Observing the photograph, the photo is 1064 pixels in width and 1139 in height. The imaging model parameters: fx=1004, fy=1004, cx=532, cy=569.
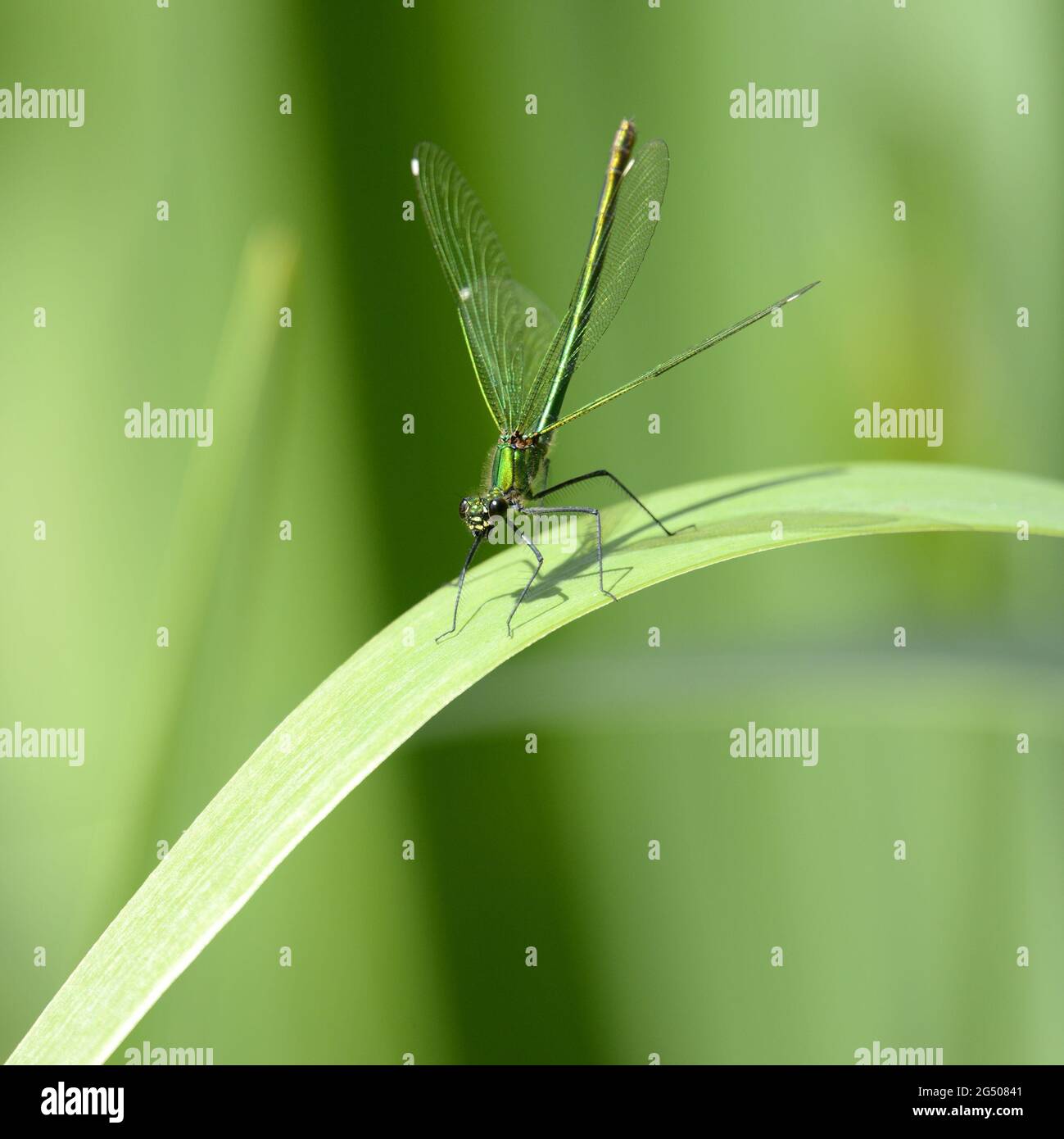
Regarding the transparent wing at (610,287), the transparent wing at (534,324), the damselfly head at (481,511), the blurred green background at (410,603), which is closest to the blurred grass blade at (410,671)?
the damselfly head at (481,511)

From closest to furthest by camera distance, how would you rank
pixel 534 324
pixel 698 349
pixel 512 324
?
pixel 698 349, pixel 512 324, pixel 534 324

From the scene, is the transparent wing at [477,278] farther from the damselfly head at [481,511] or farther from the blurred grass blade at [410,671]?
the blurred grass blade at [410,671]

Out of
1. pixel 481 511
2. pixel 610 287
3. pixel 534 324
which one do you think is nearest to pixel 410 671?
pixel 481 511

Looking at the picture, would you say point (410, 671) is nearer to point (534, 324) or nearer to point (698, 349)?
point (698, 349)

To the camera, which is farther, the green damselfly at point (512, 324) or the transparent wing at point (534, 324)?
the transparent wing at point (534, 324)

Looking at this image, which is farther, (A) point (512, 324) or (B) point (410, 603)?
(A) point (512, 324)

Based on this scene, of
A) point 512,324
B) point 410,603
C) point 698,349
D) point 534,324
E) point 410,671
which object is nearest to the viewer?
point 410,671
